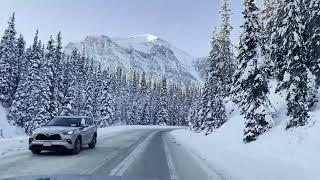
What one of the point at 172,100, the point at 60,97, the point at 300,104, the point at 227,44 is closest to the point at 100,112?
the point at 60,97

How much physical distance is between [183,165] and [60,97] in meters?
50.4

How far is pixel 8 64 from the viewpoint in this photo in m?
80.6

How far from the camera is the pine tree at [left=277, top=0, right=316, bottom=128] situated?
23141 millimetres

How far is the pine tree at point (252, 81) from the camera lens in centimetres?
2706

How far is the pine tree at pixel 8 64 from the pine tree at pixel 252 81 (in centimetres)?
5511

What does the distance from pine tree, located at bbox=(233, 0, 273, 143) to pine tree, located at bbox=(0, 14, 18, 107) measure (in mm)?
55110

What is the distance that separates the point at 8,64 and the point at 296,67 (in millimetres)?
64461

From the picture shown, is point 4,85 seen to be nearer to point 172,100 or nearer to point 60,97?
point 60,97

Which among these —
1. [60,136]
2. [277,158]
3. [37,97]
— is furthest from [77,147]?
[37,97]

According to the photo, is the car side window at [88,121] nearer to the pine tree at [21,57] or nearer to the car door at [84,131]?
the car door at [84,131]

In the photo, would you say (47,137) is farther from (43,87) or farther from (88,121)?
(43,87)

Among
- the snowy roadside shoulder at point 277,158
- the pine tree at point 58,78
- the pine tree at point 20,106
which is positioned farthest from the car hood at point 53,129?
the pine tree at point 20,106

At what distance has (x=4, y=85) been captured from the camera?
261 ft

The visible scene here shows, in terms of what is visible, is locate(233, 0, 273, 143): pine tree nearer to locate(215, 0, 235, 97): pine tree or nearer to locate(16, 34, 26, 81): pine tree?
locate(215, 0, 235, 97): pine tree
